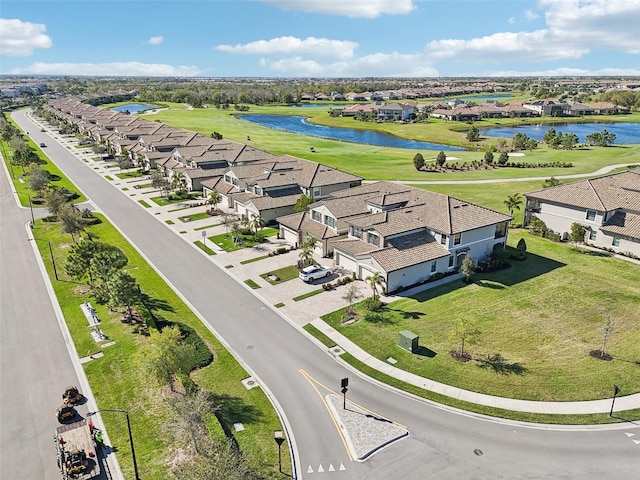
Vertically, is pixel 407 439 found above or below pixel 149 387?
below

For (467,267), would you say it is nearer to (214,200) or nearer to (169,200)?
(214,200)

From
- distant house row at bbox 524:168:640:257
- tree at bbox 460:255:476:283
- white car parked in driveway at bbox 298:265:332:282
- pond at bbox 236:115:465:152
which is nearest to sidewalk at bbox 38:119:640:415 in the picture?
white car parked in driveway at bbox 298:265:332:282

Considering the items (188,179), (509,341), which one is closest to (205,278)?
(509,341)

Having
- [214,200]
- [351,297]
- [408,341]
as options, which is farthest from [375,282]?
[214,200]

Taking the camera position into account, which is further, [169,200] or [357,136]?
[357,136]

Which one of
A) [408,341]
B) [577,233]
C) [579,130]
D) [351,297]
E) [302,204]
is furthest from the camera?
[579,130]

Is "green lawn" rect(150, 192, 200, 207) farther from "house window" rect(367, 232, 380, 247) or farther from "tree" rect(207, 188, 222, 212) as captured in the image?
"house window" rect(367, 232, 380, 247)

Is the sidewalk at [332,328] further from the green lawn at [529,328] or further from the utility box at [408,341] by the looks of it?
the utility box at [408,341]
